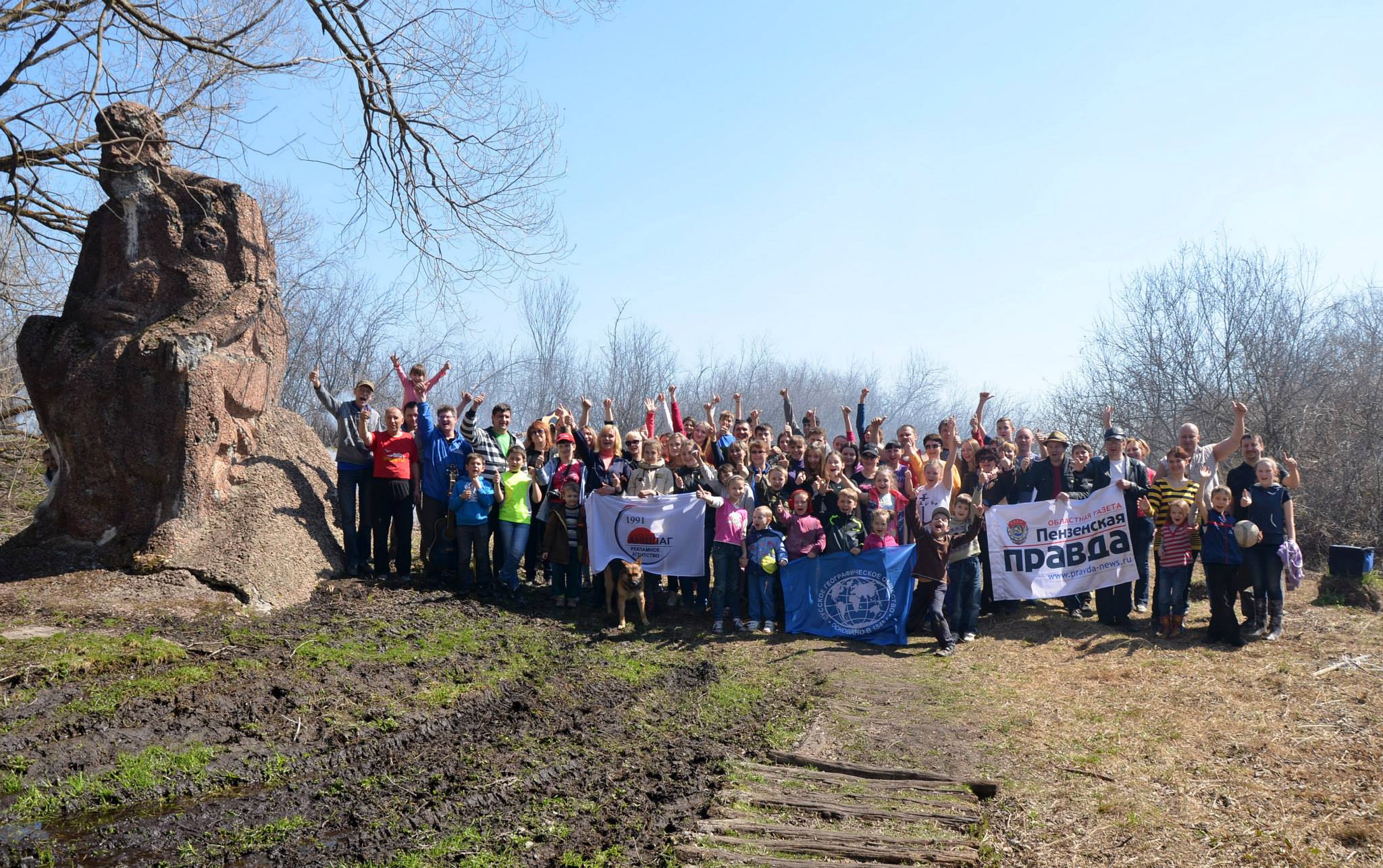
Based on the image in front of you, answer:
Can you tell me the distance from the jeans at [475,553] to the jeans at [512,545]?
18 cm

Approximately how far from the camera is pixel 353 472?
32.6 ft

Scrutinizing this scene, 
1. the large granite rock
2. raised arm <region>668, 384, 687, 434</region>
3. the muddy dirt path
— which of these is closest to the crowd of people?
raised arm <region>668, 384, 687, 434</region>

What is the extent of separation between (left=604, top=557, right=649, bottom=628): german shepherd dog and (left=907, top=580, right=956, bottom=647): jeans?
Result: 9.20 feet

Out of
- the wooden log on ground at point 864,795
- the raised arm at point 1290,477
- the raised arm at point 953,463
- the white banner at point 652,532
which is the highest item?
the raised arm at point 953,463

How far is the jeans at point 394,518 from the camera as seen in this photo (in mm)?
9992

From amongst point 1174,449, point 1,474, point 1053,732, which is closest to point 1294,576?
point 1174,449

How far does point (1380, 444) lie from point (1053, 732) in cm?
1367

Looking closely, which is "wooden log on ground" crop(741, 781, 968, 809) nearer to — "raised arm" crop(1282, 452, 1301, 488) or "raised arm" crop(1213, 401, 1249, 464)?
"raised arm" crop(1282, 452, 1301, 488)

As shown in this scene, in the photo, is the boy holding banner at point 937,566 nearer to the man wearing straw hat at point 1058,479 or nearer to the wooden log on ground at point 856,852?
the man wearing straw hat at point 1058,479

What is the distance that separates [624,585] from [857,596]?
2.43 meters

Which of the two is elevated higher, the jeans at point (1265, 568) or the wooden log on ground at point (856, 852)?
the jeans at point (1265, 568)

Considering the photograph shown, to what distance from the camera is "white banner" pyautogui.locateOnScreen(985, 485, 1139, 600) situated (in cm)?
983

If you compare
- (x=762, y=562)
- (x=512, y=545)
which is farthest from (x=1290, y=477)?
(x=512, y=545)

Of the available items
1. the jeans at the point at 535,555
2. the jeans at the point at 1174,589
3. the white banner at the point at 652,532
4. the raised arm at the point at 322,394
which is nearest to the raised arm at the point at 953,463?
the jeans at the point at 1174,589
